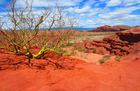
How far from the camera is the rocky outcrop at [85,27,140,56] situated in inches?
570

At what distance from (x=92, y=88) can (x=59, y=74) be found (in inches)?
56.5

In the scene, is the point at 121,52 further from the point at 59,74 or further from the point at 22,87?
the point at 22,87

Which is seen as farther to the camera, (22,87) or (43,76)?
(43,76)

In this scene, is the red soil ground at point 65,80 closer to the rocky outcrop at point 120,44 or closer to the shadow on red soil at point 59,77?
the shadow on red soil at point 59,77

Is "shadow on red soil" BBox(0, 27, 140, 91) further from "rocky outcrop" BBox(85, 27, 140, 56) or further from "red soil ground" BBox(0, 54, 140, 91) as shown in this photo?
"rocky outcrop" BBox(85, 27, 140, 56)

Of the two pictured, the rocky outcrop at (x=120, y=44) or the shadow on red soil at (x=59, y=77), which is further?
the rocky outcrop at (x=120, y=44)

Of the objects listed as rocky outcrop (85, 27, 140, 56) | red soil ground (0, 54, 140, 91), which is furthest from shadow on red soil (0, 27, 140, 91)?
rocky outcrop (85, 27, 140, 56)

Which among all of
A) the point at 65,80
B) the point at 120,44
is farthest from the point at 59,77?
the point at 120,44

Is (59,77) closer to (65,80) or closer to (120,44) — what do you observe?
(65,80)

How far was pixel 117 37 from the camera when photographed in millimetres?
16672

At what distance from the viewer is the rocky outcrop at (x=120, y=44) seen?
47.5 feet

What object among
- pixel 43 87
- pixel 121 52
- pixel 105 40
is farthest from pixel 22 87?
pixel 105 40

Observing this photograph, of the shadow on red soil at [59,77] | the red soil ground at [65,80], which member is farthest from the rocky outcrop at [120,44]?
the red soil ground at [65,80]

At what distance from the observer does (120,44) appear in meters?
15.6
